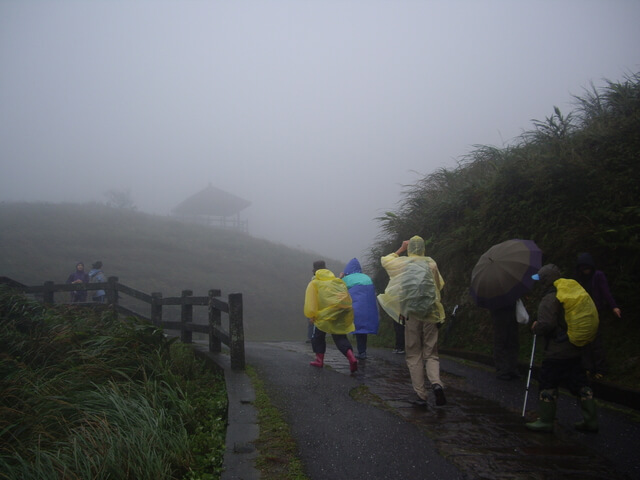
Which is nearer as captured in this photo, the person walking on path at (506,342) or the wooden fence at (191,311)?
the person walking on path at (506,342)

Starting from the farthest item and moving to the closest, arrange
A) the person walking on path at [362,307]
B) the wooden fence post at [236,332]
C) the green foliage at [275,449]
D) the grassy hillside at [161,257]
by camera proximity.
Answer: the grassy hillside at [161,257], the person walking on path at [362,307], the wooden fence post at [236,332], the green foliage at [275,449]

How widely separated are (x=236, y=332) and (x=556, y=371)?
4.19 metres

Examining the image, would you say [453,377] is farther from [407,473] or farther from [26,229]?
[26,229]

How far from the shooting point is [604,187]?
6805 mm

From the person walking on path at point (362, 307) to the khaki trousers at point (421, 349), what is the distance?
273 centimetres

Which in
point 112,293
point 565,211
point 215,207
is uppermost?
point 215,207

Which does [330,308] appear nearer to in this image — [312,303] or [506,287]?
[312,303]

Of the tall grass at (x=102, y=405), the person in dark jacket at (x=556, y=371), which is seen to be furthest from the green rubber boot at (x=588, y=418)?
the tall grass at (x=102, y=405)

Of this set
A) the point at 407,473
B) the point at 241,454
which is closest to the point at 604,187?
the point at 407,473

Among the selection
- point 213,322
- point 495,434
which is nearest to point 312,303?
point 213,322

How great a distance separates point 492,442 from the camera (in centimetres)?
397

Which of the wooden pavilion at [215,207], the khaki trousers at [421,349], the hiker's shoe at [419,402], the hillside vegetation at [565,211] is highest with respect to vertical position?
the wooden pavilion at [215,207]

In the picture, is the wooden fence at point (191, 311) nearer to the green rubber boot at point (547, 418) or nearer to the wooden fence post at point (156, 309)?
the wooden fence post at point (156, 309)

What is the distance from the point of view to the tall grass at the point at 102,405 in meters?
3.42
